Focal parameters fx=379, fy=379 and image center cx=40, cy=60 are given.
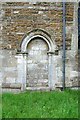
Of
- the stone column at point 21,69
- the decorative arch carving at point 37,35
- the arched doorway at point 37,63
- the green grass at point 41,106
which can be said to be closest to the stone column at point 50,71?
the arched doorway at point 37,63

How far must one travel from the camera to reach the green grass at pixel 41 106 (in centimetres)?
983

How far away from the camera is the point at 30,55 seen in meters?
15.4

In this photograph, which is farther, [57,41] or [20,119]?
[57,41]

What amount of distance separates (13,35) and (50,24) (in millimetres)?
1564

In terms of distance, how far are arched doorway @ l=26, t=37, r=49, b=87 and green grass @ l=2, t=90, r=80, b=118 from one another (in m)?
2.14

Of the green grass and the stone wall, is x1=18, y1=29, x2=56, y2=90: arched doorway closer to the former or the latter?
the stone wall

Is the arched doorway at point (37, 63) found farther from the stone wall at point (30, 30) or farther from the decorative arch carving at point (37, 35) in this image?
the stone wall at point (30, 30)

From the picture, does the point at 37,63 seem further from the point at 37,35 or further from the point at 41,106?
the point at 41,106

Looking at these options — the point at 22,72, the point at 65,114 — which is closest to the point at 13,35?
the point at 22,72

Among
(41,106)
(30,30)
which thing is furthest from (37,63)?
(41,106)

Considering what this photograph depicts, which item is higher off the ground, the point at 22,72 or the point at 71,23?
the point at 71,23

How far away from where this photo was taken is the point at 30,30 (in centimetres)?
1531

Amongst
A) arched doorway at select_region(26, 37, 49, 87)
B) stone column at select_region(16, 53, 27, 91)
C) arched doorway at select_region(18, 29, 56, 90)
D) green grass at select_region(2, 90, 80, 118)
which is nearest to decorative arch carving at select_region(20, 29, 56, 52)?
arched doorway at select_region(18, 29, 56, 90)

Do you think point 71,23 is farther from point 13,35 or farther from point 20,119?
point 20,119
